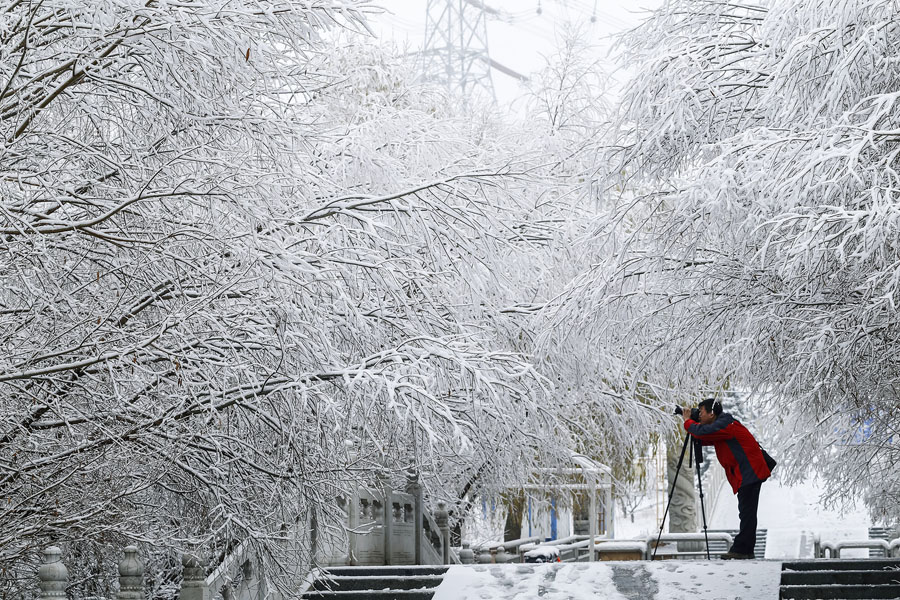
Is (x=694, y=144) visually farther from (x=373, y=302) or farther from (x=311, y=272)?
(x=311, y=272)

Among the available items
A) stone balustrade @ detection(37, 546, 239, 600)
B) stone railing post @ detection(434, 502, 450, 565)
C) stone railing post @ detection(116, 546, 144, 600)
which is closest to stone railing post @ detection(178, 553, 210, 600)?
stone balustrade @ detection(37, 546, 239, 600)

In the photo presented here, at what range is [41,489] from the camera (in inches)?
254

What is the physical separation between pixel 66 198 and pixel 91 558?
3.76 m

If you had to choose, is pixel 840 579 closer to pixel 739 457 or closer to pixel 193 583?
pixel 739 457

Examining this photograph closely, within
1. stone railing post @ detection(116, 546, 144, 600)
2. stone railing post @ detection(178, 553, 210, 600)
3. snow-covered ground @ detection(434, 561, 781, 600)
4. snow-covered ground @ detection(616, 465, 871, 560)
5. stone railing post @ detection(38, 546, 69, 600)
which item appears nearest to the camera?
stone railing post @ detection(38, 546, 69, 600)

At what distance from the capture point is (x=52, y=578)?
662 centimetres

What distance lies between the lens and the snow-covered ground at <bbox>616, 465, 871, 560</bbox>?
84.7ft

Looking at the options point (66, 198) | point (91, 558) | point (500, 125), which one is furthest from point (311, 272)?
point (500, 125)

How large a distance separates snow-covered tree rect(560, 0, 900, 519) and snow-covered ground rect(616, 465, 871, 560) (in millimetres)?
12590

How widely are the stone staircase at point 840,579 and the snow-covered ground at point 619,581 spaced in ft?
1.28

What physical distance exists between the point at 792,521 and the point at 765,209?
92.5 ft

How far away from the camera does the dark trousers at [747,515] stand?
10203 millimetres

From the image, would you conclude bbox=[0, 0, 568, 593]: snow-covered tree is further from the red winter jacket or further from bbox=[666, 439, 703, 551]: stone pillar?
bbox=[666, 439, 703, 551]: stone pillar

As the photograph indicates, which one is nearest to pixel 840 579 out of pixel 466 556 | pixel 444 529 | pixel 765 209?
pixel 765 209
